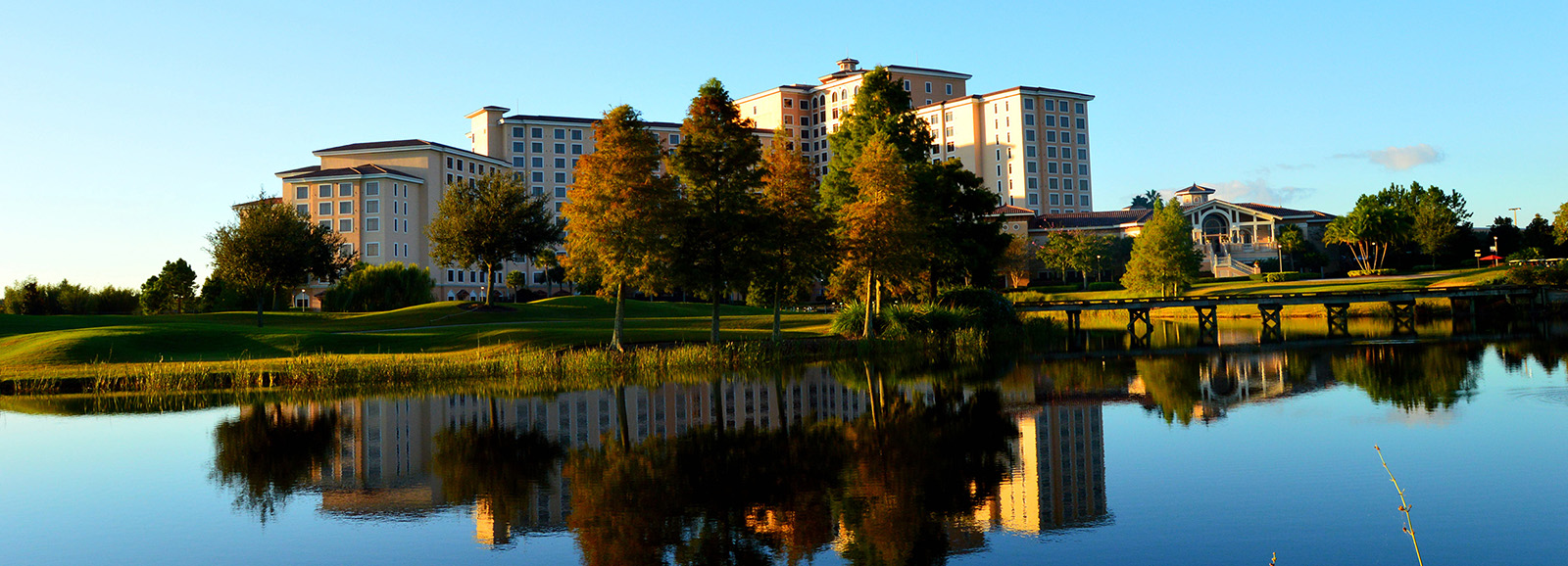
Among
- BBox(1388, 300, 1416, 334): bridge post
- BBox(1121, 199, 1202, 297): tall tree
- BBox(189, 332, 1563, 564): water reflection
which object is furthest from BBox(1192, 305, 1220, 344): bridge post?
BBox(189, 332, 1563, 564): water reflection

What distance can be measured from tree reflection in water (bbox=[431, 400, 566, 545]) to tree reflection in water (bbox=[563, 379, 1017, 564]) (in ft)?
2.22

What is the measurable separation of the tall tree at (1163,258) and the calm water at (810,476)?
1836 inches

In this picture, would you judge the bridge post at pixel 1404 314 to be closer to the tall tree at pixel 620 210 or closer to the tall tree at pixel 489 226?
the tall tree at pixel 620 210

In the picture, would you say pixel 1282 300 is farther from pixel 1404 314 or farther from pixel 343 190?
pixel 343 190

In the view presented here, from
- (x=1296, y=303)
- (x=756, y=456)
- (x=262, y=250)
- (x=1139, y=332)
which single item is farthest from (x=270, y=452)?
(x=1296, y=303)

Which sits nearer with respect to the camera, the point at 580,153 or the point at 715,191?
the point at 715,191

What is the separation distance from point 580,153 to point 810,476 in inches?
5163

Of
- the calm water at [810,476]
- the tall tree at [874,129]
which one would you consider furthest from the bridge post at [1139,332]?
the calm water at [810,476]

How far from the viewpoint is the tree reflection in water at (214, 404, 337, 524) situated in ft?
49.4

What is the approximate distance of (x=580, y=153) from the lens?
142m

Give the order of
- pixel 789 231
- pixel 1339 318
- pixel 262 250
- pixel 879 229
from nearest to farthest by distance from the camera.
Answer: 1. pixel 789 231
2. pixel 879 229
3. pixel 262 250
4. pixel 1339 318

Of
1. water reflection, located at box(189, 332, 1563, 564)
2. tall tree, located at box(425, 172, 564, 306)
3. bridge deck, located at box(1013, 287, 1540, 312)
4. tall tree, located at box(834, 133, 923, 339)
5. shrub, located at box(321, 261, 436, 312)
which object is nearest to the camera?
water reflection, located at box(189, 332, 1563, 564)

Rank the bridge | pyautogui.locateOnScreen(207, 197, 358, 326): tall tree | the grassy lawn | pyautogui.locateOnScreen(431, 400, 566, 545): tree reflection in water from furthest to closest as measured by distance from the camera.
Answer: the bridge → pyautogui.locateOnScreen(207, 197, 358, 326): tall tree → the grassy lawn → pyautogui.locateOnScreen(431, 400, 566, 545): tree reflection in water

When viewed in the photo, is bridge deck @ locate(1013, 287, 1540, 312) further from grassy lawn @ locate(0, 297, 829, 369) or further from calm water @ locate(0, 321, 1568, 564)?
calm water @ locate(0, 321, 1568, 564)
